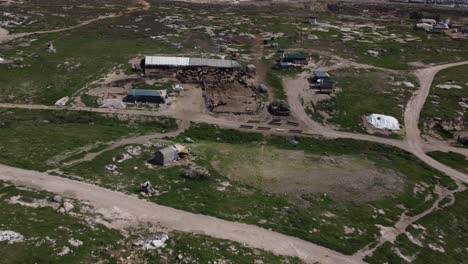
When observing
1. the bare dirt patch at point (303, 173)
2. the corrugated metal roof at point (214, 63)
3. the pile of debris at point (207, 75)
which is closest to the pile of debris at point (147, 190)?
the bare dirt patch at point (303, 173)

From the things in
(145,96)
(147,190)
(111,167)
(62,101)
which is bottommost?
(62,101)

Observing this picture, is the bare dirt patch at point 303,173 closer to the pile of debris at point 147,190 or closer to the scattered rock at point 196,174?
the scattered rock at point 196,174

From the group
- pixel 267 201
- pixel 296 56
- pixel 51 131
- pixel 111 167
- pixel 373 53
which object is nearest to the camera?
pixel 267 201

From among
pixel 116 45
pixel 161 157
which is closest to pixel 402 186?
pixel 161 157

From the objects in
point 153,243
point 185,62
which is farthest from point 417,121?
point 153,243

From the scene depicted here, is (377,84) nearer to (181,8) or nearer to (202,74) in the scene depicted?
(202,74)

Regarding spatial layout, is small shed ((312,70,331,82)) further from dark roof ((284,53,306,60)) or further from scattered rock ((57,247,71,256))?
scattered rock ((57,247,71,256))

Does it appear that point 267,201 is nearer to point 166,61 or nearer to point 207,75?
point 207,75
